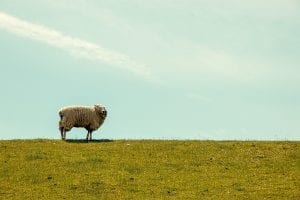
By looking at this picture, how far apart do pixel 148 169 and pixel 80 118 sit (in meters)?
9.35

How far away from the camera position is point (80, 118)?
44.4 metres

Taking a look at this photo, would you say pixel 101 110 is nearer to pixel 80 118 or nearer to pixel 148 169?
pixel 80 118

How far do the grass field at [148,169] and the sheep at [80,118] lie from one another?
1.48 m

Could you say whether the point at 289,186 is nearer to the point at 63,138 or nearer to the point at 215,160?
the point at 215,160

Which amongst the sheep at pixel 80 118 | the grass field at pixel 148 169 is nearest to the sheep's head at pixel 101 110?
the sheep at pixel 80 118

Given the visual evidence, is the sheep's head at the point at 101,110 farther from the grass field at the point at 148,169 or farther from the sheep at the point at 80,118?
the grass field at the point at 148,169

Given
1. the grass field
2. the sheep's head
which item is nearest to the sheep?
the sheep's head

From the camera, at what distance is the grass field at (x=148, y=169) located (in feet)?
108

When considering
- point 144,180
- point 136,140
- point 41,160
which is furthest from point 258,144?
point 41,160

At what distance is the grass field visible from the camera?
3288cm

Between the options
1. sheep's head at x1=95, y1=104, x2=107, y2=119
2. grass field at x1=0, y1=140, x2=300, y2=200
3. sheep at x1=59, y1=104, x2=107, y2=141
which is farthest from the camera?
sheep's head at x1=95, y1=104, x2=107, y2=119

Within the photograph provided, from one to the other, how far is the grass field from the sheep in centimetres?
148

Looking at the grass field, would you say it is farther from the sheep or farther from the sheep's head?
the sheep's head

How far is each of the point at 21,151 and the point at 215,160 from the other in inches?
435
